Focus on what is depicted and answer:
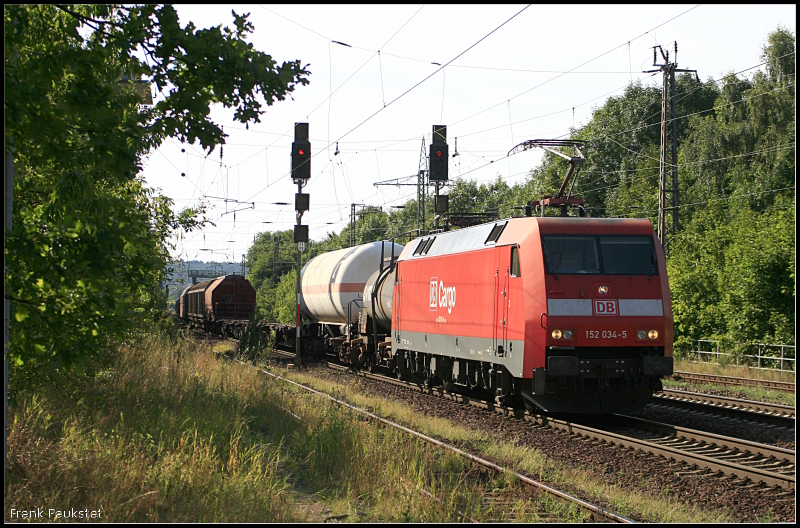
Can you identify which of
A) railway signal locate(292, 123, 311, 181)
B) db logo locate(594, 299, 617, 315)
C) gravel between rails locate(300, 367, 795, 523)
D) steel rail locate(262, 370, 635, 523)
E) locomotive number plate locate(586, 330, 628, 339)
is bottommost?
gravel between rails locate(300, 367, 795, 523)

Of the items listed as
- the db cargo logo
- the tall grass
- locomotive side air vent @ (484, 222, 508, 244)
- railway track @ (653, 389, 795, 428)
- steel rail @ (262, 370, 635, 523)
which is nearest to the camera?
the tall grass

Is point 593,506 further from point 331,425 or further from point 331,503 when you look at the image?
point 331,425

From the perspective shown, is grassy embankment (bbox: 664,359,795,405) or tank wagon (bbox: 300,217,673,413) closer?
tank wagon (bbox: 300,217,673,413)

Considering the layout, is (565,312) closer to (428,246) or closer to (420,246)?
(428,246)

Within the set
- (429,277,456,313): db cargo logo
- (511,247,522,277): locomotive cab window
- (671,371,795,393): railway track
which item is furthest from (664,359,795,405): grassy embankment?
(511,247,522,277): locomotive cab window

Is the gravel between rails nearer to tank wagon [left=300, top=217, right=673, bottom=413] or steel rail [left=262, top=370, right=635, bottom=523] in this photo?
steel rail [left=262, top=370, right=635, bottom=523]

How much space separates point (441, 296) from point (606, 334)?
480 cm

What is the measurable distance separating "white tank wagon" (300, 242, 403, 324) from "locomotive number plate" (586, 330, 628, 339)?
12919mm

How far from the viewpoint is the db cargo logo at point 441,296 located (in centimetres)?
1599

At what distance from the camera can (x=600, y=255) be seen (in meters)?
12.9

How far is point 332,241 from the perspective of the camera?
312 ft

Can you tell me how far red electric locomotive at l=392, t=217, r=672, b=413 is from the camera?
488 inches

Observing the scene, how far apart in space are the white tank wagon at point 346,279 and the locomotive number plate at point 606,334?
1292 centimetres

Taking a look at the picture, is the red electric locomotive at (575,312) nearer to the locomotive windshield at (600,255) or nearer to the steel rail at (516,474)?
the locomotive windshield at (600,255)
